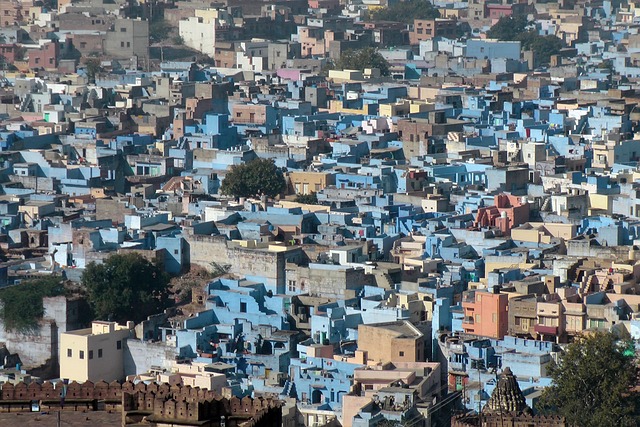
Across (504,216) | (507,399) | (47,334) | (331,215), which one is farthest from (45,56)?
(507,399)

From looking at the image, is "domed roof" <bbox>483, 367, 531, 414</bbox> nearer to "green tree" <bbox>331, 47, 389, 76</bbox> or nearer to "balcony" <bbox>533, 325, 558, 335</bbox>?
"balcony" <bbox>533, 325, 558, 335</bbox>

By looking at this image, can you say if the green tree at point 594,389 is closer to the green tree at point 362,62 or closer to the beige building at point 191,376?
the beige building at point 191,376

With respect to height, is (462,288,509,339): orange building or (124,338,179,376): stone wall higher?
(462,288,509,339): orange building

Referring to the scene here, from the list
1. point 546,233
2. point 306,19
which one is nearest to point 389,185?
point 546,233

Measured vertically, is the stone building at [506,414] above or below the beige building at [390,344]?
above

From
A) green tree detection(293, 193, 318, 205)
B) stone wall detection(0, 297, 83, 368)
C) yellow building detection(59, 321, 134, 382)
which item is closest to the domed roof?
yellow building detection(59, 321, 134, 382)

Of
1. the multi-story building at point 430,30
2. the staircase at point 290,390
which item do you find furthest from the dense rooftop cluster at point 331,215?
the multi-story building at point 430,30

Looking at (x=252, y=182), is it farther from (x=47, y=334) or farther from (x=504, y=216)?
(x=47, y=334)
